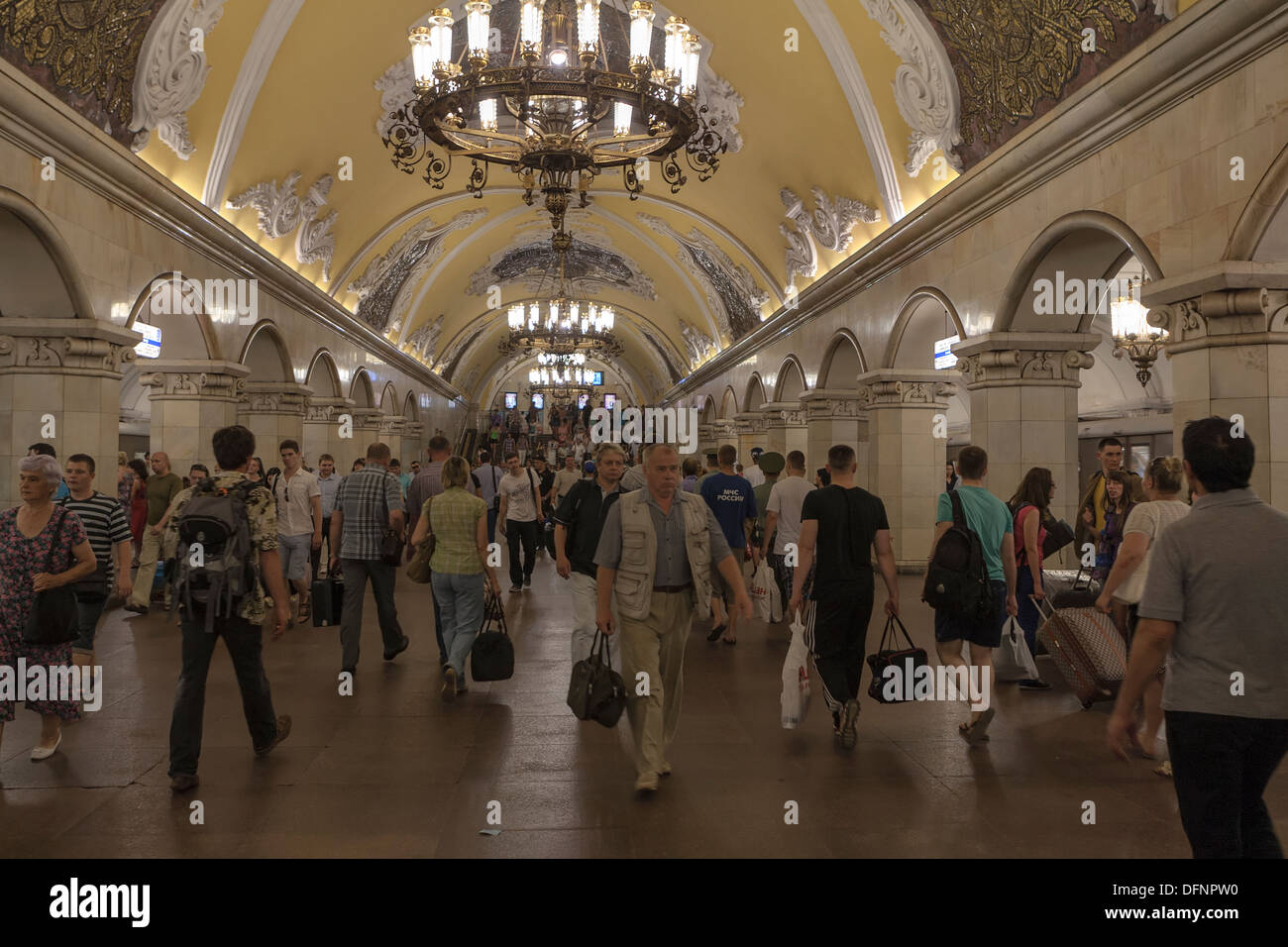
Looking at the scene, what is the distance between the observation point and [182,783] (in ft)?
13.9

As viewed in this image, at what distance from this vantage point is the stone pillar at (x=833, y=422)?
16344mm

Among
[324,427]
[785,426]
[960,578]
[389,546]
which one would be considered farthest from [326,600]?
[785,426]

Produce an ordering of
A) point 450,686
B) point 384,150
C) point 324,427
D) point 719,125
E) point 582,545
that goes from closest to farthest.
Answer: point 582,545
point 450,686
point 719,125
point 384,150
point 324,427

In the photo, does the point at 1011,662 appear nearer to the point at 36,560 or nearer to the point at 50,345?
the point at 36,560

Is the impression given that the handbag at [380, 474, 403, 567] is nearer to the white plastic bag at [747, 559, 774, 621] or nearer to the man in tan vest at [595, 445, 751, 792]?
the man in tan vest at [595, 445, 751, 792]

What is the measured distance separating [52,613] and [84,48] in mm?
6153

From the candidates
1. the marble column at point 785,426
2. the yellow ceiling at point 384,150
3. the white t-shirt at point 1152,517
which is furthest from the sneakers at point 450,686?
the marble column at point 785,426

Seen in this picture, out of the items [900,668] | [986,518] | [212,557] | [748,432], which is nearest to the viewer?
[212,557]

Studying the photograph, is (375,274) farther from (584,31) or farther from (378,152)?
(584,31)

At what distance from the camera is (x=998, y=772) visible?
4.63 meters

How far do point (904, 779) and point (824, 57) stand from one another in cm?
982

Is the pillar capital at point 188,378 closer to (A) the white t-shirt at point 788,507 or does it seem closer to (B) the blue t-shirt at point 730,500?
(B) the blue t-shirt at point 730,500

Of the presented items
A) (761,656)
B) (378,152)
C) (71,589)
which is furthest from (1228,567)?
(378,152)

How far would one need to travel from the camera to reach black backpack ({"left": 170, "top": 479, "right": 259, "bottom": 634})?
430 cm
